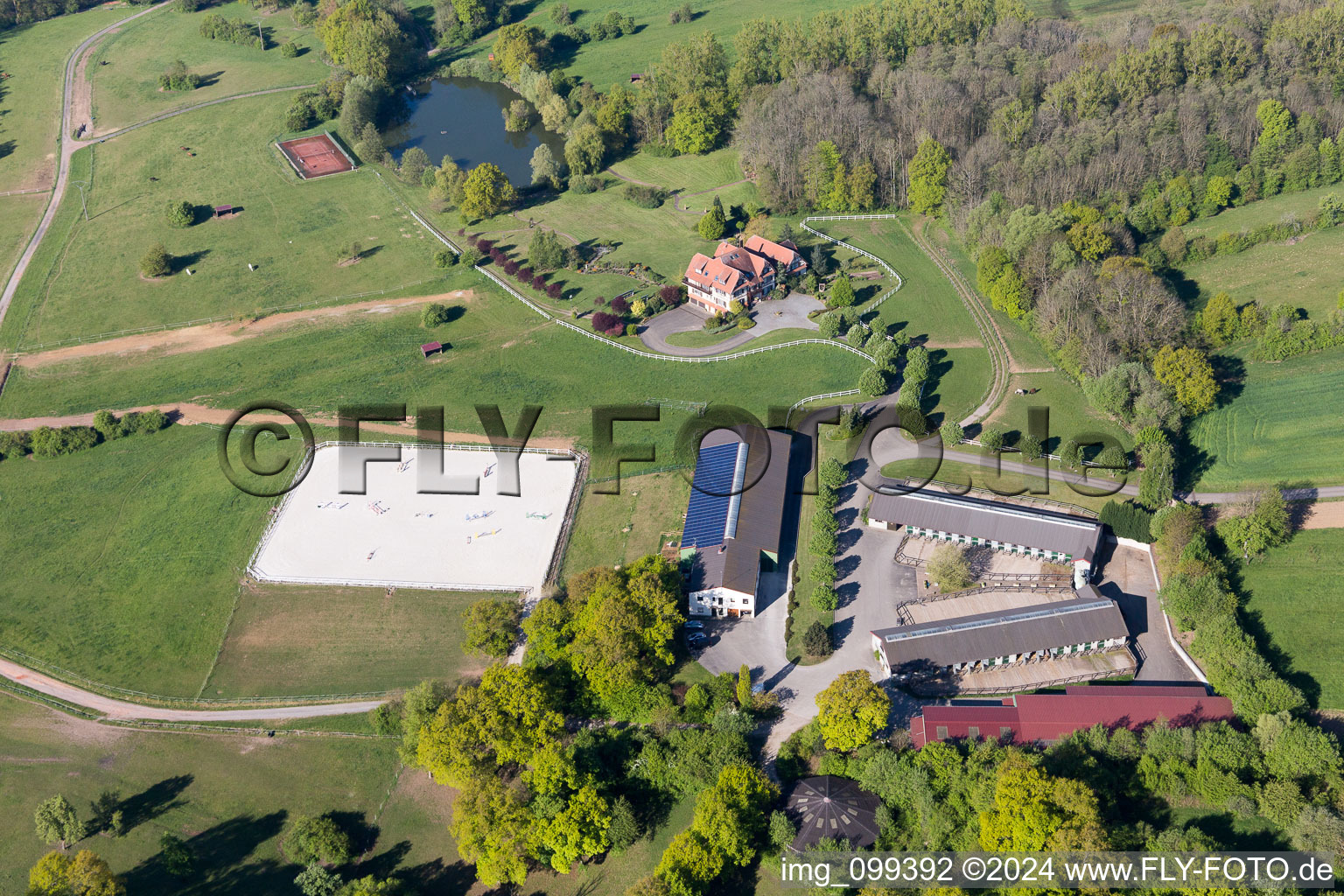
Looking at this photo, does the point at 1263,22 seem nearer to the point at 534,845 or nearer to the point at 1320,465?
the point at 1320,465

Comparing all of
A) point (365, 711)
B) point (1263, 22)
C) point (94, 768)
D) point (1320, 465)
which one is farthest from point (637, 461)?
point (1263, 22)

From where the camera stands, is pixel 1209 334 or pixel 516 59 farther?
pixel 516 59

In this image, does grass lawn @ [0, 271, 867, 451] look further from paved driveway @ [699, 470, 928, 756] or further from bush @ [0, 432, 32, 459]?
paved driveway @ [699, 470, 928, 756]

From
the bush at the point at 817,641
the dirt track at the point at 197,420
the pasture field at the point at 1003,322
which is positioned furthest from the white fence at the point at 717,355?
the bush at the point at 817,641

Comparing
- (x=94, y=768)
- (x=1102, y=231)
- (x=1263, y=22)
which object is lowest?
(x=94, y=768)

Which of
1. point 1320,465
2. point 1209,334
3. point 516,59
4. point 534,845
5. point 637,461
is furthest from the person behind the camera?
point 516,59

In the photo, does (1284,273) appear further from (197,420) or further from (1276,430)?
(197,420)

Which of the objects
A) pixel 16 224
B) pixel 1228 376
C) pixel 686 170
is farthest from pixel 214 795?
pixel 16 224
